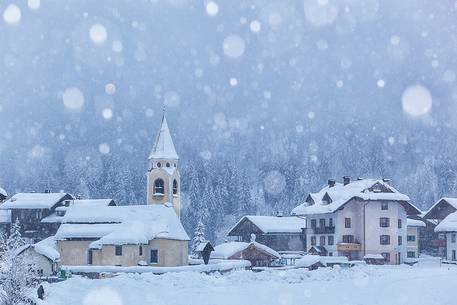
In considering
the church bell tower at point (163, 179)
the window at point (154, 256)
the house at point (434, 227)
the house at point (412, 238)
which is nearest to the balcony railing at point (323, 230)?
the house at point (412, 238)

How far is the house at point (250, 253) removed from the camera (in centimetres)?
7500

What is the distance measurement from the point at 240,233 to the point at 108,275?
35399 millimetres

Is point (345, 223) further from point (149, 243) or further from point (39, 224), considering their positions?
point (39, 224)

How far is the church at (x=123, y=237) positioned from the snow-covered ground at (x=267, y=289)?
10.2 m

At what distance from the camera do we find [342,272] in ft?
191

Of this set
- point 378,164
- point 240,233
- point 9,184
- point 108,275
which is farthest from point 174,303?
point 378,164

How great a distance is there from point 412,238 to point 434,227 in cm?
462

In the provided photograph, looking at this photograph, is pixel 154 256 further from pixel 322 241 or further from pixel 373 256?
pixel 373 256

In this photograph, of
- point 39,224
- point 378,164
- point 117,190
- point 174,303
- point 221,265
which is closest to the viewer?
point 174,303

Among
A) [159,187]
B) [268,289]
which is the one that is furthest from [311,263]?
[159,187]

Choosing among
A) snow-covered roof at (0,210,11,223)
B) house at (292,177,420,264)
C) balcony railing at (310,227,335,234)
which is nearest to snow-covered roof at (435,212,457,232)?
house at (292,177,420,264)

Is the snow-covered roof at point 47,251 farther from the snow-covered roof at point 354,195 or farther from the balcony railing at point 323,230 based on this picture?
the balcony railing at point 323,230

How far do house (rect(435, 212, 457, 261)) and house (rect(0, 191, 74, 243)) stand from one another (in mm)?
47703

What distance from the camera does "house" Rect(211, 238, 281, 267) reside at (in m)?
75.0
